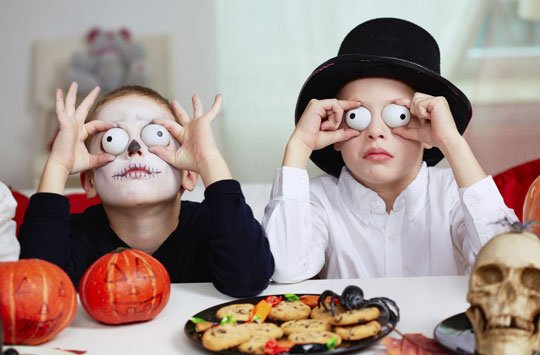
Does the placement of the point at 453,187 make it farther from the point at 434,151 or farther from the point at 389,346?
the point at 389,346

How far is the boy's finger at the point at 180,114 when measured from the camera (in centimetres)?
140

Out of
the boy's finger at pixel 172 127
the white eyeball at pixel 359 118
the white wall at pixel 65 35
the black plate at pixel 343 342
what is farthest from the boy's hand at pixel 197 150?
the white wall at pixel 65 35

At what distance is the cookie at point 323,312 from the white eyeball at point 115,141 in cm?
49

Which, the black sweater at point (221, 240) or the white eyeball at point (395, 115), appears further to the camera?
the white eyeball at point (395, 115)

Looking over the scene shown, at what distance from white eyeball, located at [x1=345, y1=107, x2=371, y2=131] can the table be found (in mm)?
315

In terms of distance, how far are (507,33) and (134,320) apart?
302 cm

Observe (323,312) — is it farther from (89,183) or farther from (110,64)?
(110,64)

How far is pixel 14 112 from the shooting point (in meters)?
4.19

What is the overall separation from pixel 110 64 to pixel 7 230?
274cm

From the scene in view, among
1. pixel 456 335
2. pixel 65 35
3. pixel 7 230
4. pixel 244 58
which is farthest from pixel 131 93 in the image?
pixel 65 35

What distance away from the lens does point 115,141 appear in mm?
1293

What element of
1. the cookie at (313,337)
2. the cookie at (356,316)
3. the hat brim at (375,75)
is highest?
the hat brim at (375,75)

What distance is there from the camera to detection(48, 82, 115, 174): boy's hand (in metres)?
1.33

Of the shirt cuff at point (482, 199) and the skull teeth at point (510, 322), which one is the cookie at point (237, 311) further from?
the shirt cuff at point (482, 199)
